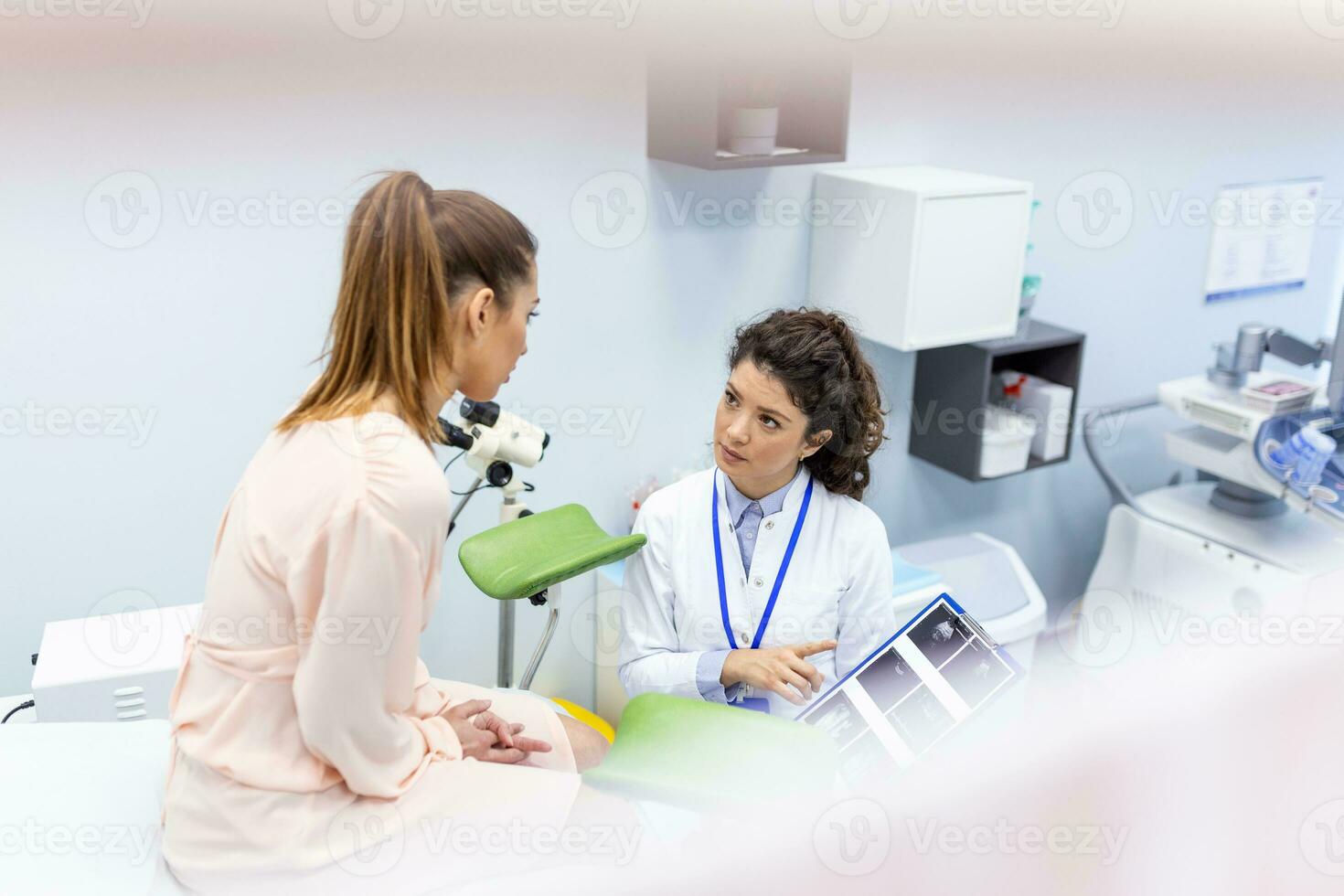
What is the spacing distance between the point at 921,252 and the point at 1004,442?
0.54m

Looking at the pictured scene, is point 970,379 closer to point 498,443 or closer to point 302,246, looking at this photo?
point 498,443

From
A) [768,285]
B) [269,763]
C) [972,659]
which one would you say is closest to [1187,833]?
[972,659]

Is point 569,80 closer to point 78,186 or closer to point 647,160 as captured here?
point 647,160

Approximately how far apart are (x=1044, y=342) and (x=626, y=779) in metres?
1.84

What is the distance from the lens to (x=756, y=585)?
1.46 m

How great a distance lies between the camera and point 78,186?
5.61 feet

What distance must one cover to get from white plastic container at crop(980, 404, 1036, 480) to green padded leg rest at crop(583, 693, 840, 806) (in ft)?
5.18
